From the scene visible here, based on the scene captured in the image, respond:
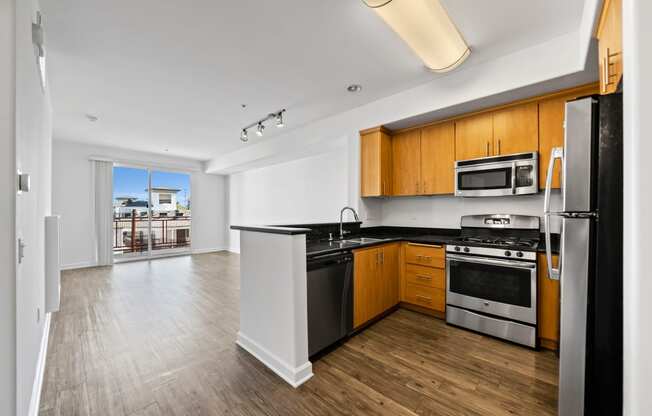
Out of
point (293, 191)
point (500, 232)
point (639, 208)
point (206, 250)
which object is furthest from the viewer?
point (206, 250)

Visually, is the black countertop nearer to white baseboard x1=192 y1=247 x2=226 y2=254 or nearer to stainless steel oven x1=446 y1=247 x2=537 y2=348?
stainless steel oven x1=446 y1=247 x2=537 y2=348

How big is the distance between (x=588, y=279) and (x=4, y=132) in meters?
2.71

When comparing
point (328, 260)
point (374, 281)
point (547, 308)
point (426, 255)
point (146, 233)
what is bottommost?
point (547, 308)

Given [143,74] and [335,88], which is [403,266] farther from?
[143,74]

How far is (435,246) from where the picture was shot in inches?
118

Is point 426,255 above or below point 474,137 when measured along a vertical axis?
below

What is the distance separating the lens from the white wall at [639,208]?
34.2 inches

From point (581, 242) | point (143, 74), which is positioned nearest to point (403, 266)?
point (581, 242)

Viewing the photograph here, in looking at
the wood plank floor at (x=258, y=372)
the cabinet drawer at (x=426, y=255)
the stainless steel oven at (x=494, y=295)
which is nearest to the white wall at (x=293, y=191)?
the cabinet drawer at (x=426, y=255)

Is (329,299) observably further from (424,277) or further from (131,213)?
(131,213)

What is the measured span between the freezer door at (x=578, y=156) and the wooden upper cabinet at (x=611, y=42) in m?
0.18

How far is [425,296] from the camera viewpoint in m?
3.07

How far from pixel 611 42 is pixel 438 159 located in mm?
1928

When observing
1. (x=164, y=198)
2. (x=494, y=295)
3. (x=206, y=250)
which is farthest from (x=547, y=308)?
(x=164, y=198)
